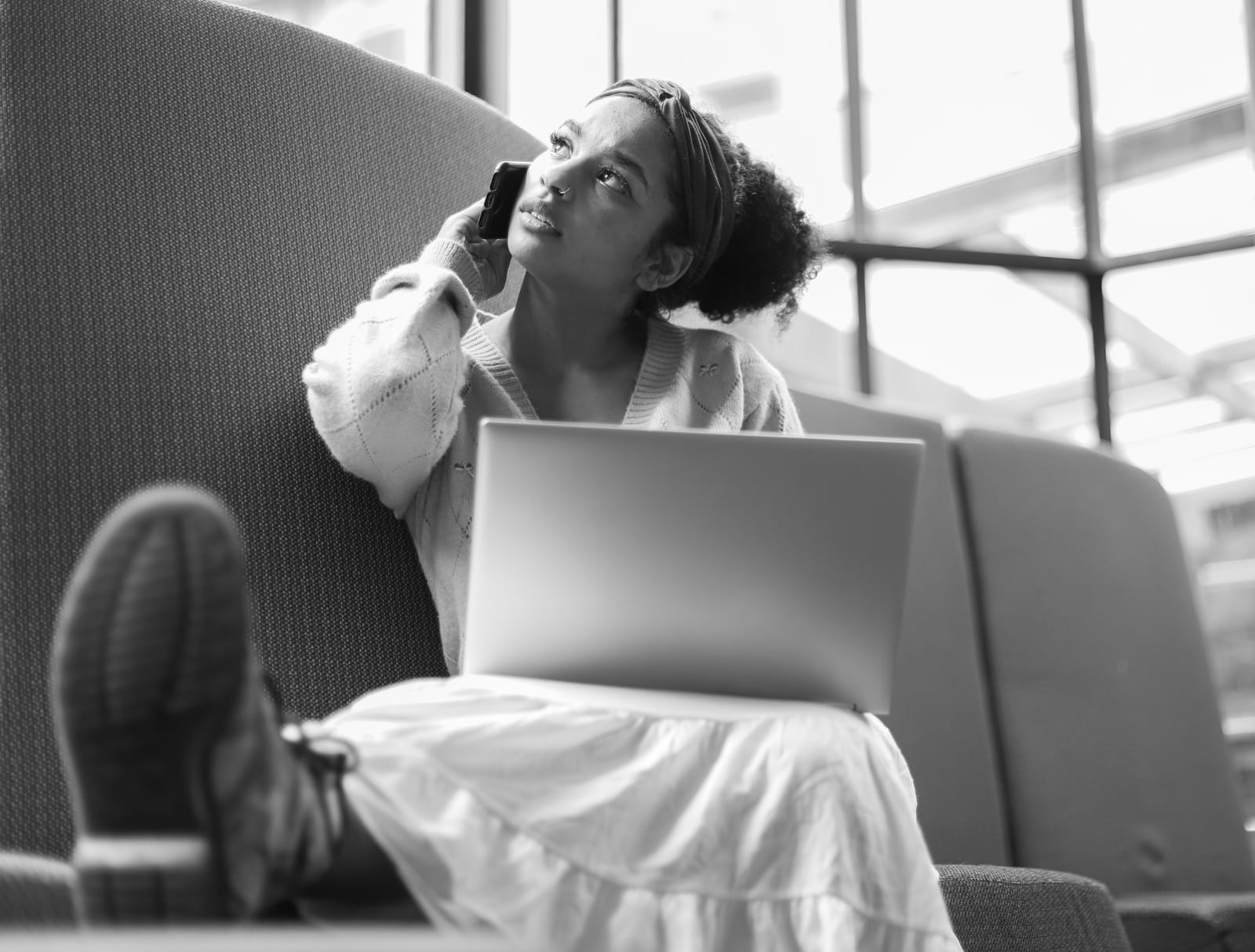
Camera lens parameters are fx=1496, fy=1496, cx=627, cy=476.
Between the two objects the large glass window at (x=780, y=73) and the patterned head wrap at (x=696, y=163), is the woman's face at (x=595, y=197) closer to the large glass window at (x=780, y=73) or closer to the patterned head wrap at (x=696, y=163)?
the patterned head wrap at (x=696, y=163)

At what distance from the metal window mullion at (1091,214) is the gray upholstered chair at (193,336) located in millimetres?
1987

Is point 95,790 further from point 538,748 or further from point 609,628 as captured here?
point 609,628

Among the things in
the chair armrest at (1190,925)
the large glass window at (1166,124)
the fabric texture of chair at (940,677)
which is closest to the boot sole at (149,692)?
the chair armrest at (1190,925)

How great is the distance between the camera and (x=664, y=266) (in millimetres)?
1900

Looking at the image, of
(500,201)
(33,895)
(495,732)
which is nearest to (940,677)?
(500,201)

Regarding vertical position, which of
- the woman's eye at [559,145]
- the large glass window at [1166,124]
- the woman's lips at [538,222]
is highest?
the large glass window at [1166,124]

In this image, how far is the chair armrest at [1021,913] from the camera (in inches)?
61.7

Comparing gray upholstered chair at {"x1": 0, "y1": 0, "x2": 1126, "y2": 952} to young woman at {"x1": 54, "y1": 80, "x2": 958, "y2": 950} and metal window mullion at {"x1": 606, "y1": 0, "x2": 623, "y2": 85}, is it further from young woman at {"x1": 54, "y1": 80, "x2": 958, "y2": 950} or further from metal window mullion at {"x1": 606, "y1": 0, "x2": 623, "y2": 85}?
metal window mullion at {"x1": 606, "y1": 0, "x2": 623, "y2": 85}

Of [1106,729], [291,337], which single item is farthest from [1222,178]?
[291,337]

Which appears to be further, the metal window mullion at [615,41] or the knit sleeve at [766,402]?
the metal window mullion at [615,41]

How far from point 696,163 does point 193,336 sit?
63cm

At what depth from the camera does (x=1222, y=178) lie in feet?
11.4

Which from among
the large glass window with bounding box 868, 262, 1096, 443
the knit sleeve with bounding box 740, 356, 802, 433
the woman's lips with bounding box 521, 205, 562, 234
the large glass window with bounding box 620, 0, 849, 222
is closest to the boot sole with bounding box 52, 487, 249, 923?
the woman's lips with bounding box 521, 205, 562, 234

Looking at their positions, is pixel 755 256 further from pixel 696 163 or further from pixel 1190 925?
pixel 1190 925
